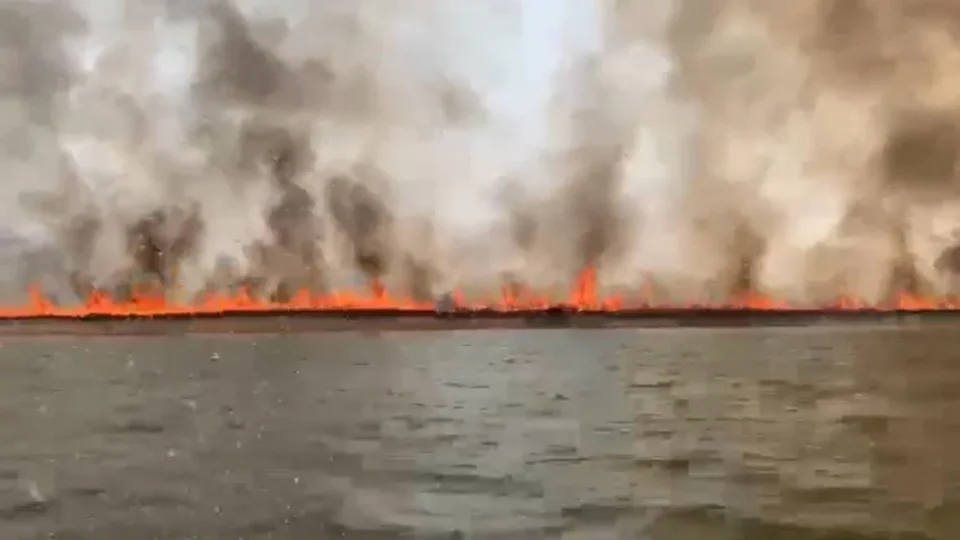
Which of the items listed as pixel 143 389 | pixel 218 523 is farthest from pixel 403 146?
pixel 218 523

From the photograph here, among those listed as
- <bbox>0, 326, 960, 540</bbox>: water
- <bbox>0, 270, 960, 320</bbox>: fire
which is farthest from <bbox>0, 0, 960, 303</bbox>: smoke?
<bbox>0, 326, 960, 540</bbox>: water

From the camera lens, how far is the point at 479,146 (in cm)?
155

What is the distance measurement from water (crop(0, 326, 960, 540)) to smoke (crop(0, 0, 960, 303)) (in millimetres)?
118

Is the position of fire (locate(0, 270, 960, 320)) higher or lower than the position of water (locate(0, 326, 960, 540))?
higher

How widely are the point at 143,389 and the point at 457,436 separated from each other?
409 millimetres

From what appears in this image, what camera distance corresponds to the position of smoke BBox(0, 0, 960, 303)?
1.50 m

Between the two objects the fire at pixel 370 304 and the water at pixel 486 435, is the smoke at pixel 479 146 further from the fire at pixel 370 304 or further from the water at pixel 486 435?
the water at pixel 486 435

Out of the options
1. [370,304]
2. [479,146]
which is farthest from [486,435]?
[479,146]

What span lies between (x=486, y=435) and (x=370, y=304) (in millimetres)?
466

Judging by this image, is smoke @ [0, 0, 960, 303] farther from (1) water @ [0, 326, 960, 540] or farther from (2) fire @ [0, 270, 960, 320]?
(1) water @ [0, 326, 960, 540]

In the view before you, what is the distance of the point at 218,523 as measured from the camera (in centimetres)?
89

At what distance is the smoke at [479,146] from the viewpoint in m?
1.50

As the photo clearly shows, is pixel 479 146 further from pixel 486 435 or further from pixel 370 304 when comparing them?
pixel 486 435

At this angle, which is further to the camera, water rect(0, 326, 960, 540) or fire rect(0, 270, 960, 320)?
fire rect(0, 270, 960, 320)
